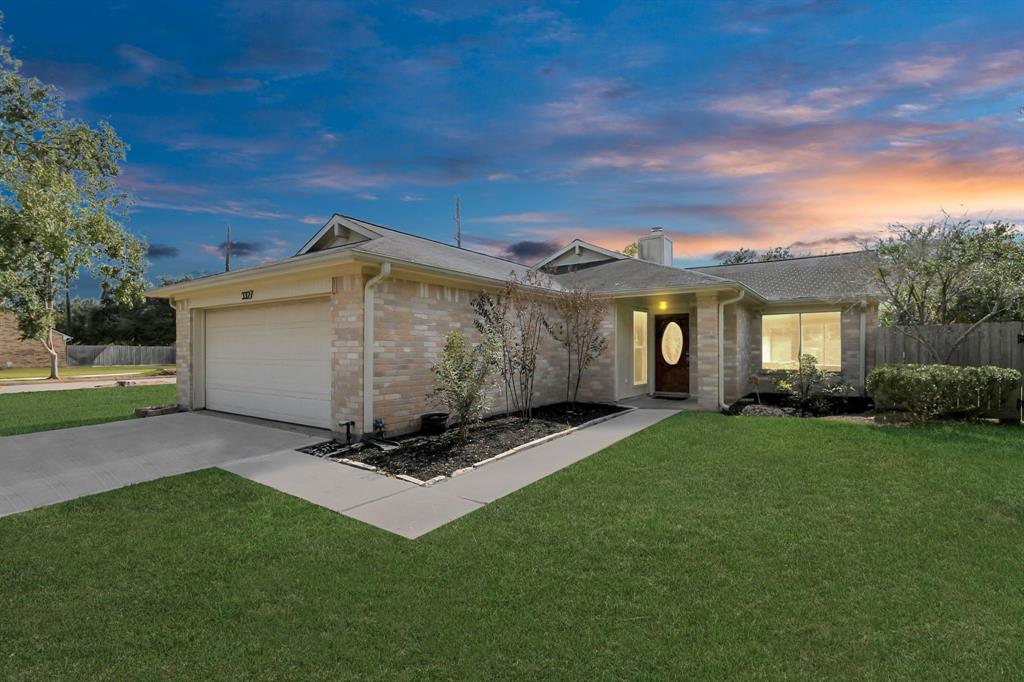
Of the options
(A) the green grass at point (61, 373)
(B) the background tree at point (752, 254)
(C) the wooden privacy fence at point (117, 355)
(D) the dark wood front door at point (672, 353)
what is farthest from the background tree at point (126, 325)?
(B) the background tree at point (752, 254)

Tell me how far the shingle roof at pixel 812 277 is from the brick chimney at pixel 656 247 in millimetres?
1770

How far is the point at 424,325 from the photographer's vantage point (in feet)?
25.6

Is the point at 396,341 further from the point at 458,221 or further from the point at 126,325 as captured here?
the point at 126,325

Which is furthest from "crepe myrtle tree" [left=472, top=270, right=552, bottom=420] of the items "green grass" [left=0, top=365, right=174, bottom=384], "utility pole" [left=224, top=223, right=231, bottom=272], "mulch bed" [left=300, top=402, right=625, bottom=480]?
"utility pole" [left=224, top=223, right=231, bottom=272]

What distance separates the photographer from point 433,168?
1314cm

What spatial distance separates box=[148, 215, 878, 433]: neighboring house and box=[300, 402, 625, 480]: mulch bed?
1.57 ft

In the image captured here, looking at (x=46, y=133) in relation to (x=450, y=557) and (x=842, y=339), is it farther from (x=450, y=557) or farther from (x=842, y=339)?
(x=842, y=339)

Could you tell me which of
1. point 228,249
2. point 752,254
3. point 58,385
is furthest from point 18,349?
point 752,254

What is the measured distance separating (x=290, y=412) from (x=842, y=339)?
40.0 ft

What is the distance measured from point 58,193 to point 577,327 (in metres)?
10.7

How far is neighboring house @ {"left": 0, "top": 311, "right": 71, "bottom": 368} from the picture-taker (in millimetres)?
30125

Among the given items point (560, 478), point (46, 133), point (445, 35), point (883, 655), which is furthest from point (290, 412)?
point (46, 133)

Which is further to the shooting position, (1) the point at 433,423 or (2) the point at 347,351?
(1) the point at 433,423

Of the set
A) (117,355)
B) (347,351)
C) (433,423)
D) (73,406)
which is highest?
(347,351)
